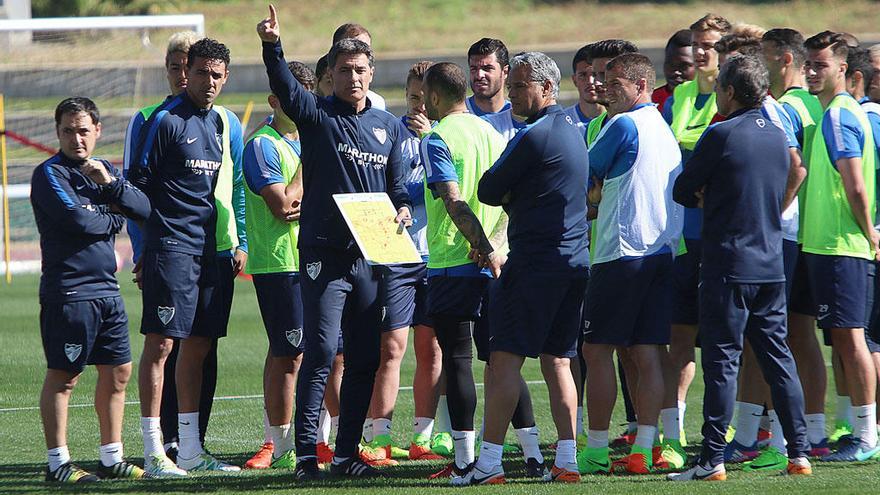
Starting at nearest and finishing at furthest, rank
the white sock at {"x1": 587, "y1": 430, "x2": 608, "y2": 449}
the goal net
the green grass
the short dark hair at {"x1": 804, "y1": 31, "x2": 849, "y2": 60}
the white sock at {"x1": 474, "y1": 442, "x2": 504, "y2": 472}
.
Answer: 1. the white sock at {"x1": 474, "y1": 442, "x2": 504, "y2": 472}
2. the white sock at {"x1": 587, "y1": 430, "x2": 608, "y2": 449}
3. the short dark hair at {"x1": 804, "y1": 31, "x2": 849, "y2": 60}
4. the goal net
5. the green grass

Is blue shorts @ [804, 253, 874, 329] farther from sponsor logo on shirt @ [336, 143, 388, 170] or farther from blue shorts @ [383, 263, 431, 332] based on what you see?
sponsor logo on shirt @ [336, 143, 388, 170]

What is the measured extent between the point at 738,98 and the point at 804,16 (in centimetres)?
2772

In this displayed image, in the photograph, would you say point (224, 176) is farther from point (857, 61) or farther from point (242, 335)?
point (242, 335)

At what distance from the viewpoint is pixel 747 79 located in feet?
21.7

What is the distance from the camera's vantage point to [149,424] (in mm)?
7055

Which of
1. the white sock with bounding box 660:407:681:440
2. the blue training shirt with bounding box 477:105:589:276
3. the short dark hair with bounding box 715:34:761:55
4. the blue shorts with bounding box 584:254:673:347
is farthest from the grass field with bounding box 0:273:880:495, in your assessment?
the short dark hair with bounding box 715:34:761:55

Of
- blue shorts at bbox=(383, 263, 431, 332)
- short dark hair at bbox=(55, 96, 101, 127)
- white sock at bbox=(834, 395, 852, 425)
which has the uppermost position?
short dark hair at bbox=(55, 96, 101, 127)

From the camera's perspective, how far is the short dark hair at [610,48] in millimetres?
7789

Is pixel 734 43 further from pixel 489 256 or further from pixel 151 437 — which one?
pixel 151 437

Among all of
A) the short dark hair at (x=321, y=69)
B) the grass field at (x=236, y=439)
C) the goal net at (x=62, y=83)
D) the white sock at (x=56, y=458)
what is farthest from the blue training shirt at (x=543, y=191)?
the goal net at (x=62, y=83)

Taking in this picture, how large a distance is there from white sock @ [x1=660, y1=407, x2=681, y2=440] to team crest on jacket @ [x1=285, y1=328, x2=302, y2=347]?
213 cm

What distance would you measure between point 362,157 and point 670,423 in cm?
235

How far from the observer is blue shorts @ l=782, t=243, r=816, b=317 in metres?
7.79

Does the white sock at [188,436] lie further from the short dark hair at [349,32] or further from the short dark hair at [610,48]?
the short dark hair at [610,48]
